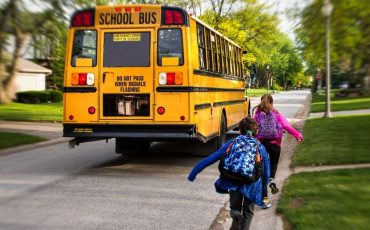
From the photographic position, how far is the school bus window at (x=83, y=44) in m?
10.5

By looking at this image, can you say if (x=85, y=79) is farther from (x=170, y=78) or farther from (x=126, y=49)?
(x=170, y=78)

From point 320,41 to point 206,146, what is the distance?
679 cm

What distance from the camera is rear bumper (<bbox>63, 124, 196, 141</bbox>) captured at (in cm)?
1007

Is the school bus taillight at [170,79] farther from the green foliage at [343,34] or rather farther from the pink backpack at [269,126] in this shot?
the green foliage at [343,34]

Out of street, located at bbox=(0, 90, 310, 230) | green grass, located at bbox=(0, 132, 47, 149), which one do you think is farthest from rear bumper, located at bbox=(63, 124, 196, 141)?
green grass, located at bbox=(0, 132, 47, 149)

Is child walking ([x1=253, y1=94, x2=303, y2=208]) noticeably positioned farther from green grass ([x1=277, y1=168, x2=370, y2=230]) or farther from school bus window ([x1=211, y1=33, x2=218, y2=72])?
school bus window ([x1=211, y1=33, x2=218, y2=72])

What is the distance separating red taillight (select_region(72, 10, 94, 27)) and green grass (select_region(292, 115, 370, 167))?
5.00m

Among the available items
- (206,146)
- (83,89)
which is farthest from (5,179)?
(206,146)

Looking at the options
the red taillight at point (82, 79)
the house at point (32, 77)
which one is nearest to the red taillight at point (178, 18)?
the red taillight at point (82, 79)

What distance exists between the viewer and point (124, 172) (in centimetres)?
1048

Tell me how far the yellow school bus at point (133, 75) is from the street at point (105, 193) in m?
0.83

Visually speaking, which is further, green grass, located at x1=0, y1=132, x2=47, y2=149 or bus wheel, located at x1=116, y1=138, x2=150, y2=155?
green grass, located at x1=0, y1=132, x2=47, y2=149

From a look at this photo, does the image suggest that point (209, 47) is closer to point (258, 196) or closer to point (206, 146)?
point (206, 146)

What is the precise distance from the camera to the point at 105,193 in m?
8.38
